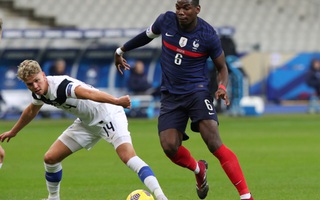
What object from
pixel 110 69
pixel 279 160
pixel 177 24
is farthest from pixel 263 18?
pixel 177 24

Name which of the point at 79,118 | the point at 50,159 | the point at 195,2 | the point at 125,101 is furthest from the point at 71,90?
the point at 195,2

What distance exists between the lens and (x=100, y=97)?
28.7 feet

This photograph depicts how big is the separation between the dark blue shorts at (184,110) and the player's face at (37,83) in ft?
5.10

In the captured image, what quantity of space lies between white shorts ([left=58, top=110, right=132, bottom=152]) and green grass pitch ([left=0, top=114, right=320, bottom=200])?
1.14 m

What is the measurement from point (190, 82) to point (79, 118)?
4.58ft

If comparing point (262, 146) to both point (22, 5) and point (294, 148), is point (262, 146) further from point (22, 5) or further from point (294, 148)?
point (22, 5)

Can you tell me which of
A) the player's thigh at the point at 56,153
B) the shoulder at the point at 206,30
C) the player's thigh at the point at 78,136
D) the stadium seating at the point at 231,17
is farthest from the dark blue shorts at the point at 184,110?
the stadium seating at the point at 231,17

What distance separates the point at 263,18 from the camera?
130ft

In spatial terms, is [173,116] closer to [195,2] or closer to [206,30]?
[206,30]

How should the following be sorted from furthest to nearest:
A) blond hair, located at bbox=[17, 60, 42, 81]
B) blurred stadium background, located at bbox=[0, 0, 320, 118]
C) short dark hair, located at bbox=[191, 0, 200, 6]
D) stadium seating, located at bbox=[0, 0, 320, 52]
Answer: stadium seating, located at bbox=[0, 0, 320, 52] → blurred stadium background, located at bbox=[0, 0, 320, 118] → short dark hair, located at bbox=[191, 0, 200, 6] → blond hair, located at bbox=[17, 60, 42, 81]

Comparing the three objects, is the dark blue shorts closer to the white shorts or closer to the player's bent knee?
the white shorts

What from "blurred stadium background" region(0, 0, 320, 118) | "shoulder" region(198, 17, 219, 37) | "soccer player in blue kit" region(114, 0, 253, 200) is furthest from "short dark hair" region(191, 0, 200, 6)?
"blurred stadium background" region(0, 0, 320, 118)

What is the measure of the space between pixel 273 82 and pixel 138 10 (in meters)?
7.08

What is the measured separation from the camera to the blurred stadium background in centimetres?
3073
